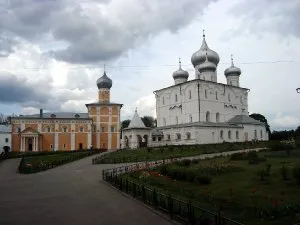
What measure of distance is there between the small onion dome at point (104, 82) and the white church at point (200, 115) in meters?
11.7

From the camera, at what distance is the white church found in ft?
166

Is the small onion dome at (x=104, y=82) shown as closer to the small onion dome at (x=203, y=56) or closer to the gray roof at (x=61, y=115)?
the gray roof at (x=61, y=115)

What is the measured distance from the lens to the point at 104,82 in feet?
219

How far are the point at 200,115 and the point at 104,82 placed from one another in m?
22.1

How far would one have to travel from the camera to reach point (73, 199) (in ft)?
45.8

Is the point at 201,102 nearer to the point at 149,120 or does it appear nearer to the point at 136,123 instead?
the point at 136,123

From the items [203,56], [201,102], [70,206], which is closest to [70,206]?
[70,206]

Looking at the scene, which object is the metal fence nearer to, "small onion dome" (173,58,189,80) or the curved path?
the curved path

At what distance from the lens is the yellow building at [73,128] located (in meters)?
59.7

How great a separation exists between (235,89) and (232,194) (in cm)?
4860

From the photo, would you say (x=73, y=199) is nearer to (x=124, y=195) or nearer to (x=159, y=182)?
(x=124, y=195)

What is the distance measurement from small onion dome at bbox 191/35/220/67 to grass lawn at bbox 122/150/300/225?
129 feet

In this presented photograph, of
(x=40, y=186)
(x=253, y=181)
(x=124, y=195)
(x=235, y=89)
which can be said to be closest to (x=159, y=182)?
(x=124, y=195)

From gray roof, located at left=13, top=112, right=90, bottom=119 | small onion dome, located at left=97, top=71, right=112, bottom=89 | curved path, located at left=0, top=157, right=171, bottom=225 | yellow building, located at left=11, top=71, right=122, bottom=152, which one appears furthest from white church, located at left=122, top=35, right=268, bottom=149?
curved path, located at left=0, top=157, right=171, bottom=225
